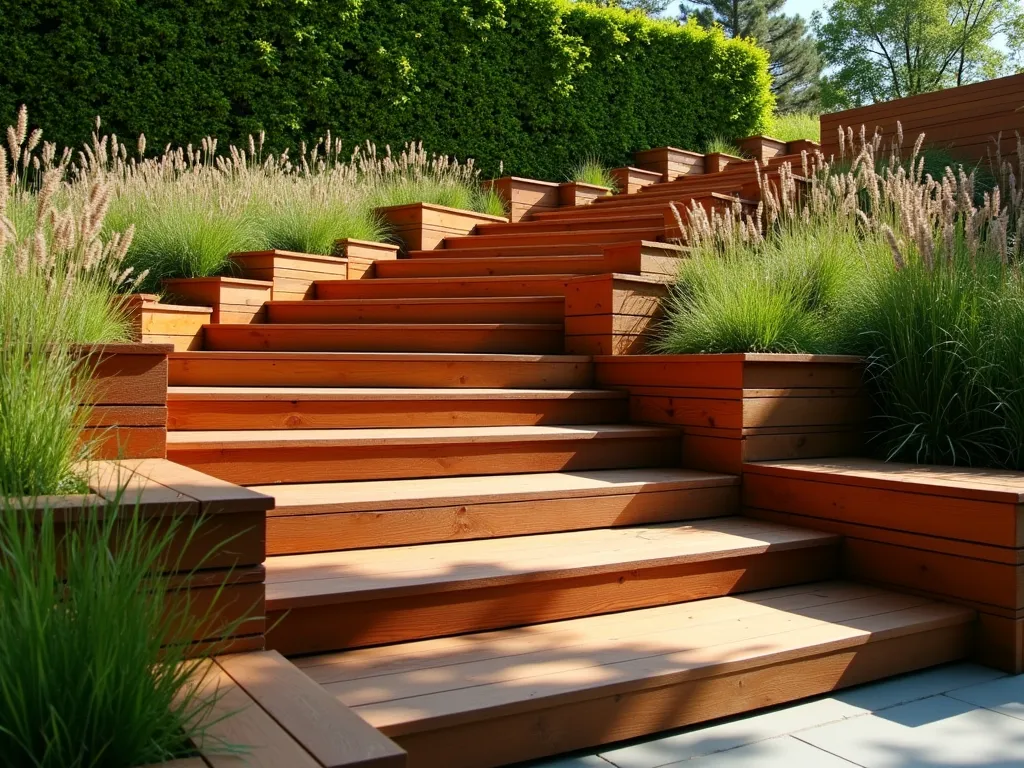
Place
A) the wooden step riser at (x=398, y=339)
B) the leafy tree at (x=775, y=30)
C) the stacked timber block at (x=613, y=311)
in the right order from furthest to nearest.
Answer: the leafy tree at (x=775, y=30) → the wooden step riser at (x=398, y=339) → the stacked timber block at (x=613, y=311)

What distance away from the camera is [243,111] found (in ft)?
26.8

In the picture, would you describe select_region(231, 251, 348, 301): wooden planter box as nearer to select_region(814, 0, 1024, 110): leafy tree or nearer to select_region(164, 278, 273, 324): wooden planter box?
select_region(164, 278, 273, 324): wooden planter box

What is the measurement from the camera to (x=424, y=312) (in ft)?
17.1

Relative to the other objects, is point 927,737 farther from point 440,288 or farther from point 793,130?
point 793,130

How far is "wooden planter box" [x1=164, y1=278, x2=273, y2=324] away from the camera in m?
5.21

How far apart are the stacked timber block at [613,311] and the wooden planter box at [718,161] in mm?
6058

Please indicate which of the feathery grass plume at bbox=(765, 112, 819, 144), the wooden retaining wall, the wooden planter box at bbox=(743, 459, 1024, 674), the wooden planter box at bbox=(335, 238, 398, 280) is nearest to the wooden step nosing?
the wooden planter box at bbox=(743, 459, 1024, 674)

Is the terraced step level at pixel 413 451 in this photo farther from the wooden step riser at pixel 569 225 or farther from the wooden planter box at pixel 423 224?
the wooden planter box at pixel 423 224

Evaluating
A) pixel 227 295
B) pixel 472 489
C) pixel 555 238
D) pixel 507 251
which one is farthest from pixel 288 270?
pixel 472 489

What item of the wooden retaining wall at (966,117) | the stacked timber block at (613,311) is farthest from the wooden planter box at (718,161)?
the stacked timber block at (613,311)

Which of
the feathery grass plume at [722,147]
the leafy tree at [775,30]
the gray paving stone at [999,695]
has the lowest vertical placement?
the gray paving stone at [999,695]

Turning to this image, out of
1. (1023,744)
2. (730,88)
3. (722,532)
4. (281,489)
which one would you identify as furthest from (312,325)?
(730,88)

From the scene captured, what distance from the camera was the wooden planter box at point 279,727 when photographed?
5.12ft

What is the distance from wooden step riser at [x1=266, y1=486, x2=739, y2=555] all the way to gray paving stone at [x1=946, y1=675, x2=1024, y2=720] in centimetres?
117
